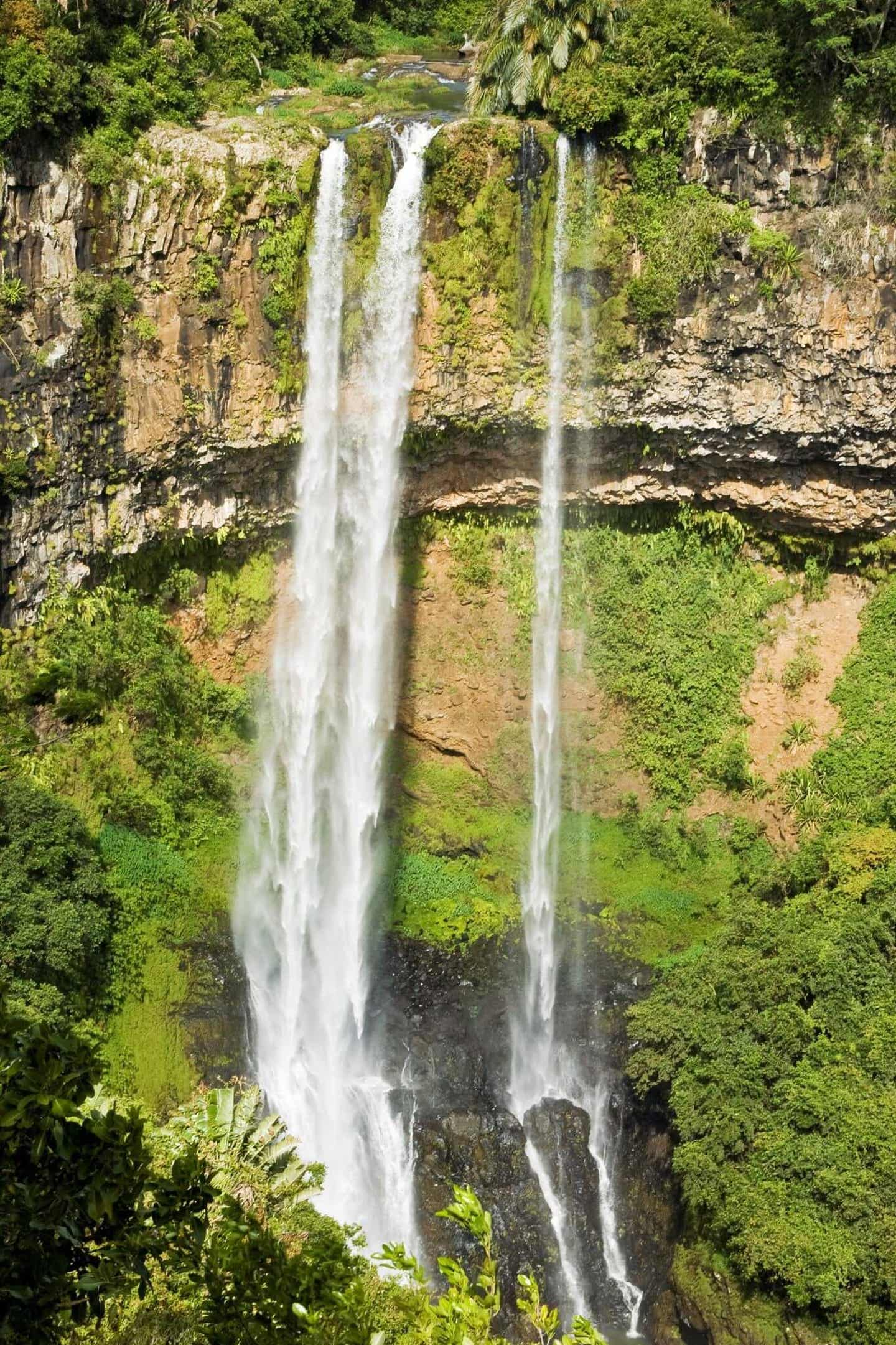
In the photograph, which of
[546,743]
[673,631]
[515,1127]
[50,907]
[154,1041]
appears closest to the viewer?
[50,907]

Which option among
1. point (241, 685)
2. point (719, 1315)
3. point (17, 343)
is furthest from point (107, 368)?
point (719, 1315)

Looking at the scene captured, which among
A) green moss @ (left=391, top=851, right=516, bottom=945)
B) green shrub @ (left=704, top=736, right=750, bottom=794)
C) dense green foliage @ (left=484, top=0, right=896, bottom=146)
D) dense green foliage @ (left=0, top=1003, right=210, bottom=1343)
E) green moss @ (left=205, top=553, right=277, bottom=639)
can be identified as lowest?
green moss @ (left=391, top=851, right=516, bottom=945)

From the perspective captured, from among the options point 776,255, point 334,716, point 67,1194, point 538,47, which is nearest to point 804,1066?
point 334,716

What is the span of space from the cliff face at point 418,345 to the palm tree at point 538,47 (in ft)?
2.56

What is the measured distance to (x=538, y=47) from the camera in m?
19.1

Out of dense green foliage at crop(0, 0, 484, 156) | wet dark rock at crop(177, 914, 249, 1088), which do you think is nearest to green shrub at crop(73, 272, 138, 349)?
dense green foliage at crop(0, 0, 484, 156)

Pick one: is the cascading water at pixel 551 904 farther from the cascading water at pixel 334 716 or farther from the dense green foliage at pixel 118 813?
the dense green foliage at pixel 118 813

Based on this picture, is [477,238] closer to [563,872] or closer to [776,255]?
[776,255]

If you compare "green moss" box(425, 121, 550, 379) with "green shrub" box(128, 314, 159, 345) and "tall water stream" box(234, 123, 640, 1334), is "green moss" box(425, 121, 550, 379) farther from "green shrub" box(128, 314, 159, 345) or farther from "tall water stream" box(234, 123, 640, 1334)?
"green shrub" box(128, 314, 159, 345)

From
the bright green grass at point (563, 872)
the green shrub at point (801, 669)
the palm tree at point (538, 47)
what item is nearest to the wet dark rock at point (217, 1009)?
the bright green grass at point (563, 872)

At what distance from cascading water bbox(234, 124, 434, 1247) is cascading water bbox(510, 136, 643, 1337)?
2.18 metres

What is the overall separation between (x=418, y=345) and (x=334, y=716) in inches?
243

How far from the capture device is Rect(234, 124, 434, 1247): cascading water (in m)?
18.3

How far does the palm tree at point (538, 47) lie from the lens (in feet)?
61.6
